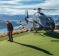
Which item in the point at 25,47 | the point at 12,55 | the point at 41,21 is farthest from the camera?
the point at 41,21

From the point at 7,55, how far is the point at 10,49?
2.00 meters

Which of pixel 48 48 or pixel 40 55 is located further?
pixel 48 48

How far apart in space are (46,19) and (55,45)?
1144 cm

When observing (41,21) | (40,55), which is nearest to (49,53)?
(40,55)

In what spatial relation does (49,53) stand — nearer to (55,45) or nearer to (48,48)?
(48,48)

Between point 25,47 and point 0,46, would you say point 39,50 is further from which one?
point 0,46

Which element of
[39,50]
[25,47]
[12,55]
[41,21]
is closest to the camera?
[12,55]

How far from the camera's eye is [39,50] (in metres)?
18.4

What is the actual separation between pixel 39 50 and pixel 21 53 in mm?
1662

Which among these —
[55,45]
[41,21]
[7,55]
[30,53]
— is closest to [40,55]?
[30,53]

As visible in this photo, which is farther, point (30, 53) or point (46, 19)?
point (46, 19)

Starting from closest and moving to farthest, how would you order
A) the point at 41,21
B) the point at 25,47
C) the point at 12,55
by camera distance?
1. the point at 12,55
2. the point at 25,47
3. the point at 41,21

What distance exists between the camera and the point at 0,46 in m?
20.2

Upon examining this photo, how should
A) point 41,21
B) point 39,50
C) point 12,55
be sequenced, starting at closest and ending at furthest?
1. point 12,55
2. point 39,50
3. point 41,21
